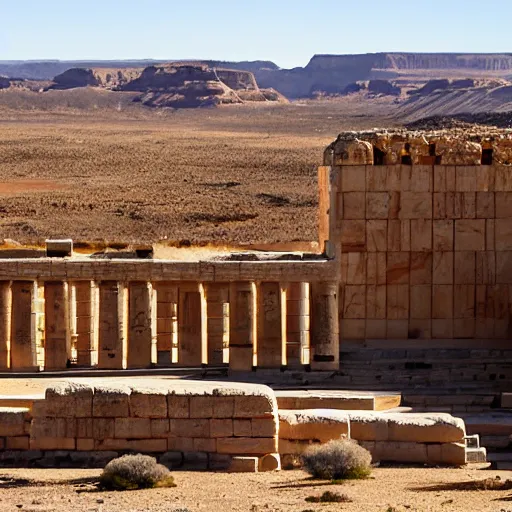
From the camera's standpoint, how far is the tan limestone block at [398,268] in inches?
898

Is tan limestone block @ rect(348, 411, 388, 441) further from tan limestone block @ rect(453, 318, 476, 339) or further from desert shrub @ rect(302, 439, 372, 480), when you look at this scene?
tan limestone block @ rect(453, 318, 476, 339)

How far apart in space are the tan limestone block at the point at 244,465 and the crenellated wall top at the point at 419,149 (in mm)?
6756

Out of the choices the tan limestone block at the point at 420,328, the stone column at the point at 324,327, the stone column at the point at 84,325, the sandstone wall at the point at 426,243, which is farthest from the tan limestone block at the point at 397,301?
the stone column at the point at 84,325

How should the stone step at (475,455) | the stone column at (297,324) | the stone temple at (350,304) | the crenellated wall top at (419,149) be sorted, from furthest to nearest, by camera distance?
the crenellated wall top at (419,149)
the stone column at (297,324)
the stone temple at (350,304)
the stone step at (475,455)

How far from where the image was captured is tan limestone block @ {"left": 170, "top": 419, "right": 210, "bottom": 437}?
1734 cm

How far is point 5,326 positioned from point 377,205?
5.64 metres

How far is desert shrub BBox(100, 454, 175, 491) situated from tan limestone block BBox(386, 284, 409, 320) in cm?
759

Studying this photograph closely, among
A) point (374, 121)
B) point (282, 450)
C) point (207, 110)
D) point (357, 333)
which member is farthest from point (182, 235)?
point (207, 110)

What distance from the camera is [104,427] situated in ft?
57.2

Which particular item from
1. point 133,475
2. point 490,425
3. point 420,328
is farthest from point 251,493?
point 420,328

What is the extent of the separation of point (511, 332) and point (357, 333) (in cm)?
226

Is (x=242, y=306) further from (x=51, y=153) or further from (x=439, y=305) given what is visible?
(x=51, y=153)

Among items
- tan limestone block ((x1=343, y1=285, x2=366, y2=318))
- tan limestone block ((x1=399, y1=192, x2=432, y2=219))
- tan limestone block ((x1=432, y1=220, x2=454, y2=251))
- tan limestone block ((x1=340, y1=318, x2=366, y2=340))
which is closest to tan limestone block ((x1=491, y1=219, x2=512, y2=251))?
tan limestone block ((x1=432, y1=220, x2=454, y2=251))

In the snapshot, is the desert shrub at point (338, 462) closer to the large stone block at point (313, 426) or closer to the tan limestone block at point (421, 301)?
the large stone block at point (313, 426)
